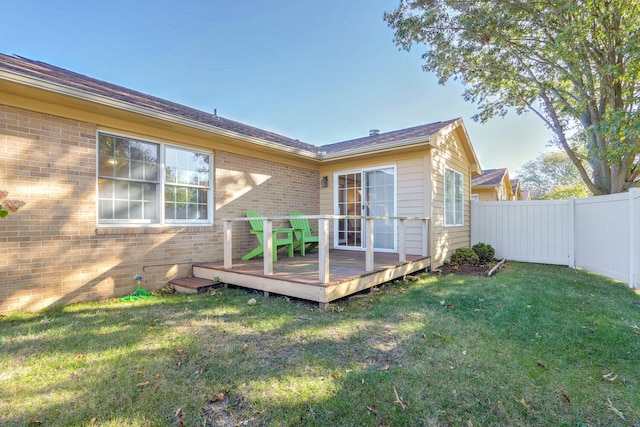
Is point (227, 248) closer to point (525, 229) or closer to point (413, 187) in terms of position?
point (413, 187)

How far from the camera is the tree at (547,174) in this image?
3067 cm

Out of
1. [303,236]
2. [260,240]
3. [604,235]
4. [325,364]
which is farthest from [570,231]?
[325,364]

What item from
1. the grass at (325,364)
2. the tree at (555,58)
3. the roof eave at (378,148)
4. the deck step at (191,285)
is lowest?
the grass at (325,364)

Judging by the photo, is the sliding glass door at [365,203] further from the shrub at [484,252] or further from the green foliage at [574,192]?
the green foliage at [574,192]

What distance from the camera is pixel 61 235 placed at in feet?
13.2

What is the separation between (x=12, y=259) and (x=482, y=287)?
6.88 meters

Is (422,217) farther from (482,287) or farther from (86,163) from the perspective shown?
(86,163)

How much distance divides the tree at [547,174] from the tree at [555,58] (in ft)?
79.2

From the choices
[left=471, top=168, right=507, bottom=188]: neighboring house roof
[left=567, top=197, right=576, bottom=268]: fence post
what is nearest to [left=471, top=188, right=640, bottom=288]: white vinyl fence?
[left=567, top=197, right=576, bottom=268]: fence post

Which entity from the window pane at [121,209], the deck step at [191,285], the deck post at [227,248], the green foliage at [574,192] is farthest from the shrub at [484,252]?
the green foliage at [574,192]

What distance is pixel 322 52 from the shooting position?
35.7ft

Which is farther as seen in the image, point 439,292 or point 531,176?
point 531,176

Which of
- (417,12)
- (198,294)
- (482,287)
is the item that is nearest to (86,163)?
(198,294)

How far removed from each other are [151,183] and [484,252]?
318 inches
